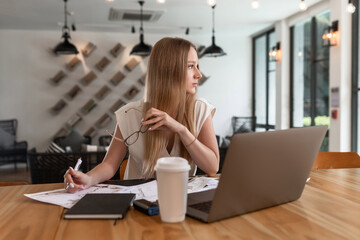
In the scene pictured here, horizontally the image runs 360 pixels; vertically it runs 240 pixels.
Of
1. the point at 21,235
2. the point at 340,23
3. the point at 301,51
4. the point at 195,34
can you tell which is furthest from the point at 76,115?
the point at 21,235

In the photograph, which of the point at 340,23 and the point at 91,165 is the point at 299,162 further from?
the point at 340,23

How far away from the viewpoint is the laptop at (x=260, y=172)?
2.56ft

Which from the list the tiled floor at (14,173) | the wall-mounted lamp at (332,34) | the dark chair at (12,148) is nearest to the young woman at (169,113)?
the wall-mounted lamp at (332,34)

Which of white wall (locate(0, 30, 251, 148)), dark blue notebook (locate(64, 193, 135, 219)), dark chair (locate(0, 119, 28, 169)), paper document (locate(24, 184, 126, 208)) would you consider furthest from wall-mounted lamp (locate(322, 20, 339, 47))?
dark chair (locate(0, 119, 28, 169))

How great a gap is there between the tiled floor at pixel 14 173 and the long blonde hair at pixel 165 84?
4.51m

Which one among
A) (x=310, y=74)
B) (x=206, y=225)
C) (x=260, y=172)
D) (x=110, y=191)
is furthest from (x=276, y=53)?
(x=206, y=225)

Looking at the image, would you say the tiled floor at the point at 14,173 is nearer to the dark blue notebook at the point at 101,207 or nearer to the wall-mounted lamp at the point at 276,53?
the wall-mounted lamp at the point at 276,53

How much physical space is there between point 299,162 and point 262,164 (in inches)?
6.8

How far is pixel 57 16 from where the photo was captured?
18.8 feet

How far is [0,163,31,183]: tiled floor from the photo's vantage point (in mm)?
→ 5512

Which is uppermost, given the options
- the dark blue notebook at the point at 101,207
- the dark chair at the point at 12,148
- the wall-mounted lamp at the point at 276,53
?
the wall-mounted lamp at the point at 276,53

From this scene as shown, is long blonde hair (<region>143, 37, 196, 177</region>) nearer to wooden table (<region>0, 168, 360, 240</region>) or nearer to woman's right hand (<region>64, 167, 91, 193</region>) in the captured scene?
woman's right hand (<region>64, 167, 91, 193</region>)

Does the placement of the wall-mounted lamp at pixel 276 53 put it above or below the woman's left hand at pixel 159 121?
above

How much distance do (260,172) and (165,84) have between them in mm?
766
